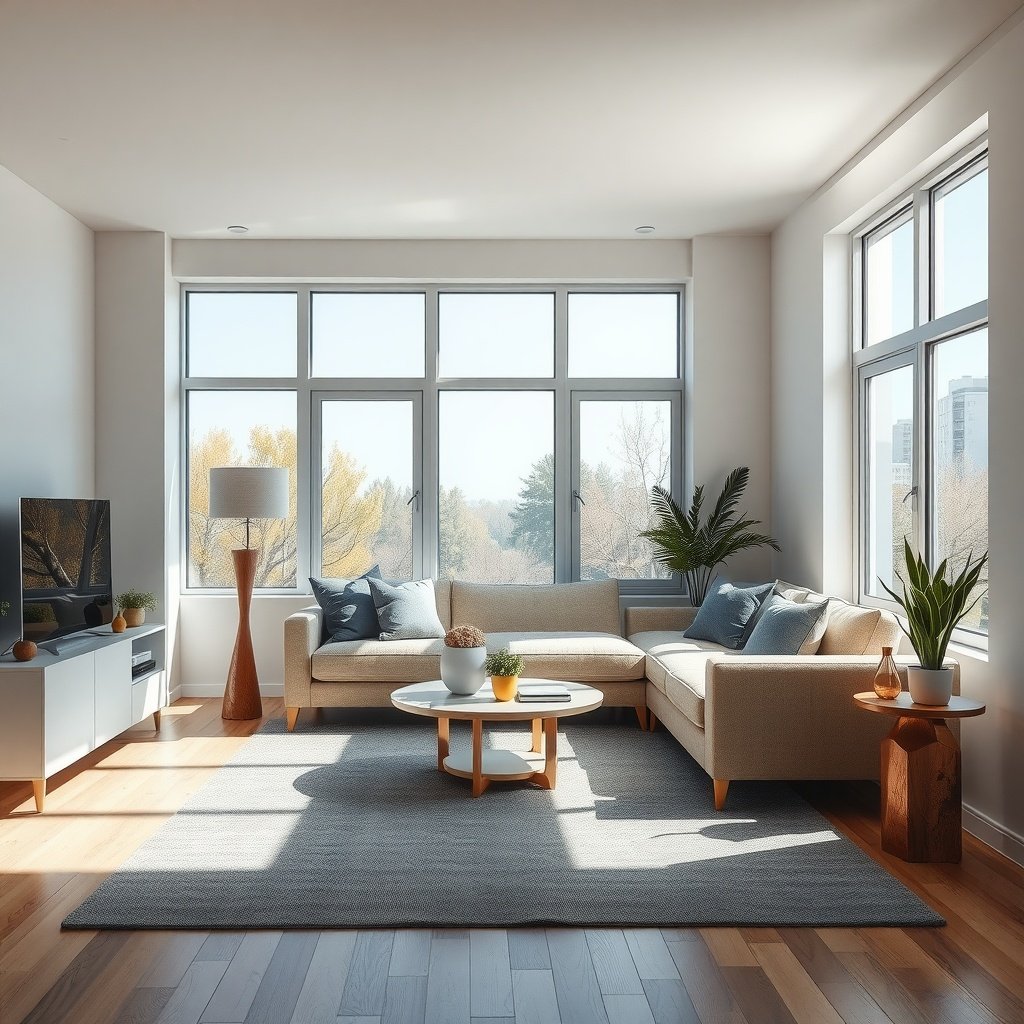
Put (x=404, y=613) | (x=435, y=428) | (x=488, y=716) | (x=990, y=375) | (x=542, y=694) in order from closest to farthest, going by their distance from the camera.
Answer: (x=990, y=375)
(x=488, y=716)
(x=542, y=694)
(x=404, y=613)
(x=435, y=428)

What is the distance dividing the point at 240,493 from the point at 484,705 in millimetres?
2329

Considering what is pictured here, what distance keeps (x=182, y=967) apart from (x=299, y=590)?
396 cm

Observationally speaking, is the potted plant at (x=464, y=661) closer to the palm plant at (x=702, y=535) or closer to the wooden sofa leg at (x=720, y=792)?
the wooden sofa leg at (x=720, y=792)

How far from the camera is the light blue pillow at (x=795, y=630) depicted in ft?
13.9

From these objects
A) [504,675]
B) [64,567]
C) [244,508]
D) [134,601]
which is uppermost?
[244,508]

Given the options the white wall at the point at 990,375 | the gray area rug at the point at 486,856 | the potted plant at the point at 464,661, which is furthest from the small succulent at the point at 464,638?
the white wall at the point at 990,375

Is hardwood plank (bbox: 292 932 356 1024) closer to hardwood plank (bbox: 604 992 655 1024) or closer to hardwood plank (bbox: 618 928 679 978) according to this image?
hardwood plank (bbox: 604 992 655 1024)

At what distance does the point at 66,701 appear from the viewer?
412cm

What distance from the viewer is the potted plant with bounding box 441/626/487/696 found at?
417 cm

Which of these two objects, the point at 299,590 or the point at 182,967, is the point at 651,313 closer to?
the point at 299,590

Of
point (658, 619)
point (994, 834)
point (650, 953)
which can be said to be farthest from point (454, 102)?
point (994, 834)

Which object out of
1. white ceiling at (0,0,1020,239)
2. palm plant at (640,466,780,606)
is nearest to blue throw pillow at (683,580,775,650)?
palm plant at (640,466,780,606)

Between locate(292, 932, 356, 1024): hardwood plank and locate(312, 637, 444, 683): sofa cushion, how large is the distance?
2.57m

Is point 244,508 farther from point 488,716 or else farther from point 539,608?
point 488,716
